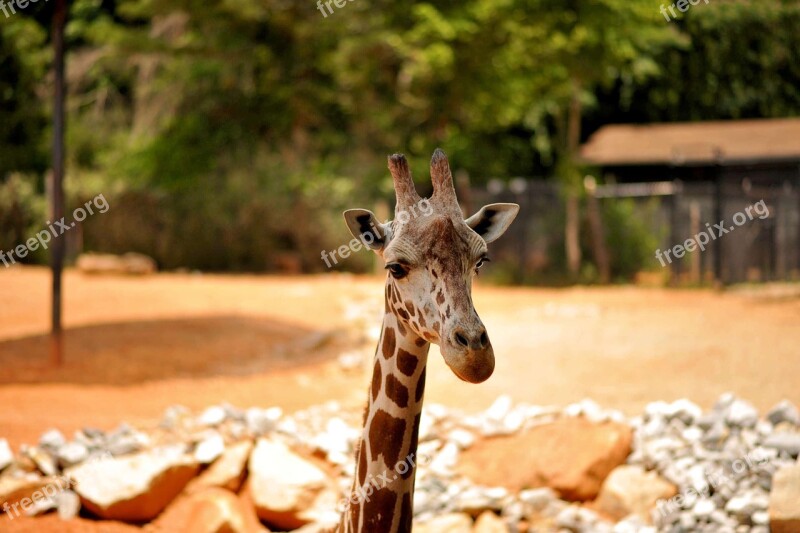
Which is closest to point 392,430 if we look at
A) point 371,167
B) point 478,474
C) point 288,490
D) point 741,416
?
point 288,490

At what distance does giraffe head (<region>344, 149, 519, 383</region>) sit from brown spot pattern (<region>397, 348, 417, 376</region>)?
8 cm

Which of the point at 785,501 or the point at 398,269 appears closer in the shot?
the point at 398,269

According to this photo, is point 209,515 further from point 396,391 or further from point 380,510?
point 396,391

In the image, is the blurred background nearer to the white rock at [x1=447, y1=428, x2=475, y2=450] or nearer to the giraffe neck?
the white rock at [x1=447, y1=428, x2=475, y2=450]

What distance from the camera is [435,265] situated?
10.1ft

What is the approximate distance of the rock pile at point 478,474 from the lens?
527cm

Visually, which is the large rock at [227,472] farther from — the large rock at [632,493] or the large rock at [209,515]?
the large rock at [632,493]

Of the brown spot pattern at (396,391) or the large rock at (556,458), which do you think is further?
the large rock at (556,458)

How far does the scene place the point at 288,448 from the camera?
235 inches

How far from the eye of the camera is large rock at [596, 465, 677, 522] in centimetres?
546

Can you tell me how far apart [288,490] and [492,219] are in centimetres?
274

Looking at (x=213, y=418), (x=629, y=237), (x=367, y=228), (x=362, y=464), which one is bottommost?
(x=213, y=418)

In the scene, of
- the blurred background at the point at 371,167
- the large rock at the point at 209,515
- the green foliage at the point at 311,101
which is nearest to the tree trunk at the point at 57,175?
the blurred background at the point at 371,167

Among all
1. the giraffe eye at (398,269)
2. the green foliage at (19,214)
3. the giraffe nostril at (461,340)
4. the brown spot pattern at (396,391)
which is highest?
the green foliage at (19,214)
